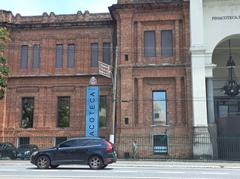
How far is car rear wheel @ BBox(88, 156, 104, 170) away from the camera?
2011 centimetres

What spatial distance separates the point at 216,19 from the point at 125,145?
44.2ft

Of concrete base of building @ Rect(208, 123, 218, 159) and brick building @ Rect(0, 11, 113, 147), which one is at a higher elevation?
brick building @ Rect(0, 11, 113, 147)

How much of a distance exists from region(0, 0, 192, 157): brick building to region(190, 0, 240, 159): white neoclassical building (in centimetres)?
99

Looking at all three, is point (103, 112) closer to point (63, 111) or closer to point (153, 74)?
point (63, 111)

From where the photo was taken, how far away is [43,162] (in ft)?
66.9

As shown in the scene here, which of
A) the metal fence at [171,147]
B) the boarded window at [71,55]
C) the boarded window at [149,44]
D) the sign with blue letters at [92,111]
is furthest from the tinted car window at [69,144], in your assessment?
the boarded window at [71,55]

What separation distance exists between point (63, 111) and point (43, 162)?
18334 millimetres

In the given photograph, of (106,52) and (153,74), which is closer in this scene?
(153,74)

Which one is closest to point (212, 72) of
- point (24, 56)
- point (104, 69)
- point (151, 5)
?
point (151, 5)

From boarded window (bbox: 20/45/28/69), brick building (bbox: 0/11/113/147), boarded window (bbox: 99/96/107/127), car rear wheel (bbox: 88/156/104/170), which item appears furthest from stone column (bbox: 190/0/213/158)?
boarded window (bbox: 20/45/28/69)

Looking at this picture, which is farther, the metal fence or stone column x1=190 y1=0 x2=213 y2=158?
stone column x1=190 y1=0 x2=213 y2=158

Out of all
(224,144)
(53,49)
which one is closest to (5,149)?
(53,49)

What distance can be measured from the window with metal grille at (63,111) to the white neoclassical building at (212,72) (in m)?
12.1

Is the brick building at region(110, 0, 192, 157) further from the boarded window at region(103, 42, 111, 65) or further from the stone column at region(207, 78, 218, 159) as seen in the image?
the boarded window at region(103, 42, 111, 65)
